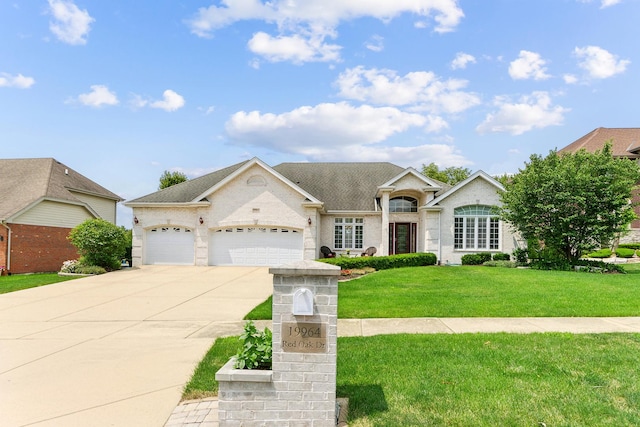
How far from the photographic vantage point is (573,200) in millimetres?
18266

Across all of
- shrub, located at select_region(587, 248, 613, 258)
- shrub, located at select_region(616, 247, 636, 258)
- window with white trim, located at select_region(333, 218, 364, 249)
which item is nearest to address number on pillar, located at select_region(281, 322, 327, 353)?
window with white trim, located at select_region(333, 218, 364, 249)

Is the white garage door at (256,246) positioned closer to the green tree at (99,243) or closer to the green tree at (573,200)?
the green tree at (99,243)

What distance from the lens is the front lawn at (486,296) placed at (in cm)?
914

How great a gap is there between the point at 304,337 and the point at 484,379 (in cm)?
260

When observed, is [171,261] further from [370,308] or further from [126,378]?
[126,378]

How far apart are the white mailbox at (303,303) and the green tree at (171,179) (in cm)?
3553

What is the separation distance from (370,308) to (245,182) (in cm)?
1407

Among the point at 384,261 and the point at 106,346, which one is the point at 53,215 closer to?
the point at 384,261

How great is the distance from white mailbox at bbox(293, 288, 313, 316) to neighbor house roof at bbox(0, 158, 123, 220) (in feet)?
72.2

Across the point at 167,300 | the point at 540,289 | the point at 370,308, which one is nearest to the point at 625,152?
the point at 540,289

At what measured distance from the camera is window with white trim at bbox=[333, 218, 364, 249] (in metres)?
23.9

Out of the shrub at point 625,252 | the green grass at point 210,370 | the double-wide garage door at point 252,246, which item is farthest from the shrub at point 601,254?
the green grass at point 210,370

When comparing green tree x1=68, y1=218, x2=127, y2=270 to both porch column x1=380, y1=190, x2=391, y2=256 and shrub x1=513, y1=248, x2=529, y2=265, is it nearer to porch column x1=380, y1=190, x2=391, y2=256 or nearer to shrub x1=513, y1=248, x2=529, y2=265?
porch column x1=380, y1=190, x2=391, y2=256

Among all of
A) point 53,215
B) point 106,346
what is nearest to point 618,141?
point 106,346
